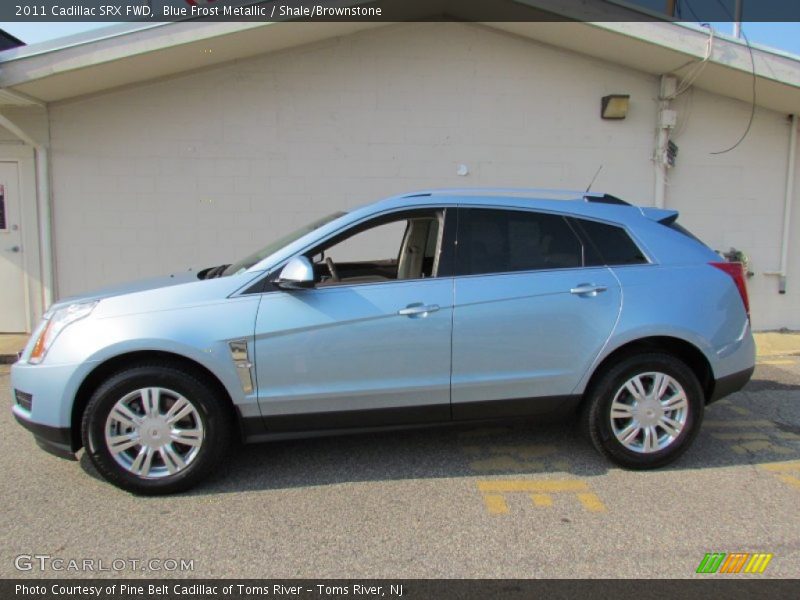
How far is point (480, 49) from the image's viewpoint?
781cm

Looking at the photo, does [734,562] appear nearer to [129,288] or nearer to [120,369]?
[120,369]

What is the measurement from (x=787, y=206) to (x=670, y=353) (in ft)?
19.0

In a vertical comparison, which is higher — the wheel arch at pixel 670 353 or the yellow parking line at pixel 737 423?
the wheel arch at pixel 670 353

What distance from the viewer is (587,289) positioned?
12.2 ft

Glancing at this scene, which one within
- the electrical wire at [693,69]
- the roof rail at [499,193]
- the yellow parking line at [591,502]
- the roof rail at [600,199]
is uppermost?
the electrical wire at [693,69]

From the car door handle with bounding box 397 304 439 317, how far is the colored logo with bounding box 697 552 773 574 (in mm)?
1900

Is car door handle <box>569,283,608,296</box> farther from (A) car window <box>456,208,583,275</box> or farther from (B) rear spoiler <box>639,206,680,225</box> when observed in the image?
(B) rear spoiler <box>639,206,680,225</box>

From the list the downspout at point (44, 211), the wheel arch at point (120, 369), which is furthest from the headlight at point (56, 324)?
the downspout at point (44, 211)

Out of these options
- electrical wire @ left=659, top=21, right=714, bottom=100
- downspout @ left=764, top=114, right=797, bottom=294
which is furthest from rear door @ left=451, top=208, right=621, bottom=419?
downspout @ left=764, top=114, right=797, bottom=294

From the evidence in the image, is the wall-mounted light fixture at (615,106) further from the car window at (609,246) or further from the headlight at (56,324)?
the headlight at (56,324)

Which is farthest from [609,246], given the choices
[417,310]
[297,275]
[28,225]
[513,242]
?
[28,225]

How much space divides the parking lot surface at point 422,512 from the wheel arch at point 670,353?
0.56m

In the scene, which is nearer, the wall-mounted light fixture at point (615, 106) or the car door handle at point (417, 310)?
the car door handle at point (417, 310)

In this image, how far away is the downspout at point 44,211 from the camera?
7.34 metres
